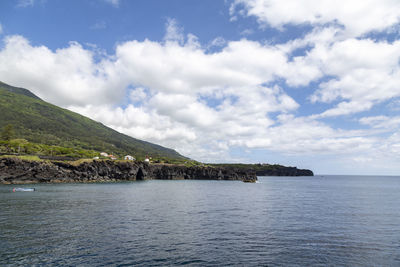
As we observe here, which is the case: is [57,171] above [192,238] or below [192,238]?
above

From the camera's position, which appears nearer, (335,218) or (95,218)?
(95,218)

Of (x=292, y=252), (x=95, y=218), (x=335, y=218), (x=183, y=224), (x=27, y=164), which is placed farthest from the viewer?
(x=27, y=164)

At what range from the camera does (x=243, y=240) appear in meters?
34.6

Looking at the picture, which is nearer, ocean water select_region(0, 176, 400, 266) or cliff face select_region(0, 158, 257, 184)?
ocean water select_region(0, 176, 400, 266)

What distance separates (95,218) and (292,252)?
35.7 m

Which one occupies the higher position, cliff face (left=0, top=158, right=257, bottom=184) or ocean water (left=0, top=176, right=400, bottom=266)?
cliff face (left=0, top=158, right=257, bottom=184)

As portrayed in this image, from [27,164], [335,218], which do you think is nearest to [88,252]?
[335,218]

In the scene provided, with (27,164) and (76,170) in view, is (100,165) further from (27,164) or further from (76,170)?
(27,164)

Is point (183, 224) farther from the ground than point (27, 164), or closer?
closer

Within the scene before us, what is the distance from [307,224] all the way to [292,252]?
1817 cm

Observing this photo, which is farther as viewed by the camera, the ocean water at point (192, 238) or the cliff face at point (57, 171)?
the cliff face at point (57, 171)

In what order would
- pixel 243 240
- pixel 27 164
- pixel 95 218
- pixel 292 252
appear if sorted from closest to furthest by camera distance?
1. pixel 292 252
2. pixel 243 240
3. pixel 95 218
4. pixel 27 164

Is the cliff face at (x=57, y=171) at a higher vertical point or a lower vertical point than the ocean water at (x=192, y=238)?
higher

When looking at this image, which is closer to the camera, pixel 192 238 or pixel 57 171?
pixel 192 238
